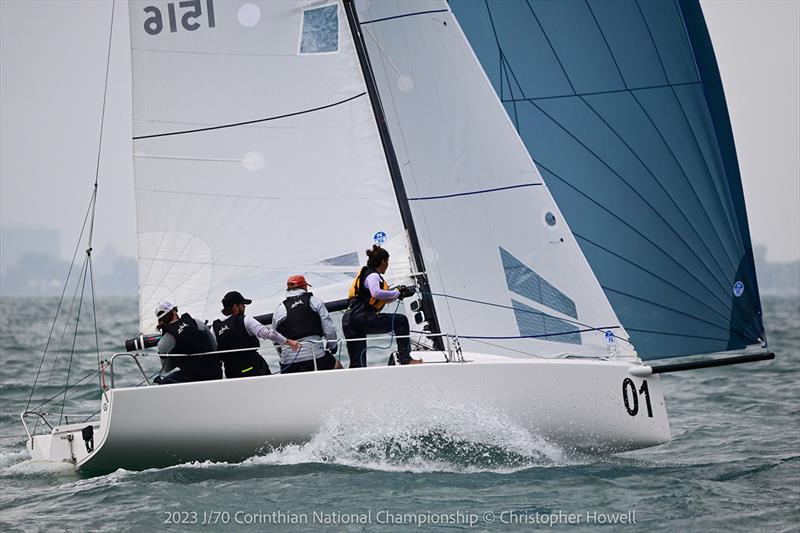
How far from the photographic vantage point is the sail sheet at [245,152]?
778 cm

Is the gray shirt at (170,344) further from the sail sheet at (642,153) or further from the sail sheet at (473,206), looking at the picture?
the sail sheet at (642,153)

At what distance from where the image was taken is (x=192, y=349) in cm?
696

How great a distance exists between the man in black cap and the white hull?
19.8 inches

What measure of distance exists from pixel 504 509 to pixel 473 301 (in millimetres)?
2081

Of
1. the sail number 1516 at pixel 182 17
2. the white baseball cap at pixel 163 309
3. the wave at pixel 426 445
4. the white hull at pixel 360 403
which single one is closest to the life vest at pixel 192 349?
the white baseball cap at pixel 163 309

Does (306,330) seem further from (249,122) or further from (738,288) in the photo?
(738,288)

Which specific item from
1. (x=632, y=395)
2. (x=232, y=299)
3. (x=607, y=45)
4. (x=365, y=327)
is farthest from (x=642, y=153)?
(x=232, y=299)

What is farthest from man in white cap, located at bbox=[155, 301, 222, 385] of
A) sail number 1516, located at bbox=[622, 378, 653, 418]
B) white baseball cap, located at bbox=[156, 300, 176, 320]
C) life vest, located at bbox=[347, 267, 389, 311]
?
sail number 1516, located at bbox=[622, 378, 653, 418]

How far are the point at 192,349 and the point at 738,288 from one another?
3682 mm

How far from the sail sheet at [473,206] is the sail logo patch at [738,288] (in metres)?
0.96

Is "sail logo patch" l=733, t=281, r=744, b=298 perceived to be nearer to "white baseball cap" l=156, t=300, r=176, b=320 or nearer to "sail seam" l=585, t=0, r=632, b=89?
"sail seam" l=585, t=0, r=632, b=89

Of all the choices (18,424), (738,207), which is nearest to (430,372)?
(738,207)

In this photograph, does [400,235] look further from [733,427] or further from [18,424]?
[18,424]

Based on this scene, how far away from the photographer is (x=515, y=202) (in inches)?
297
